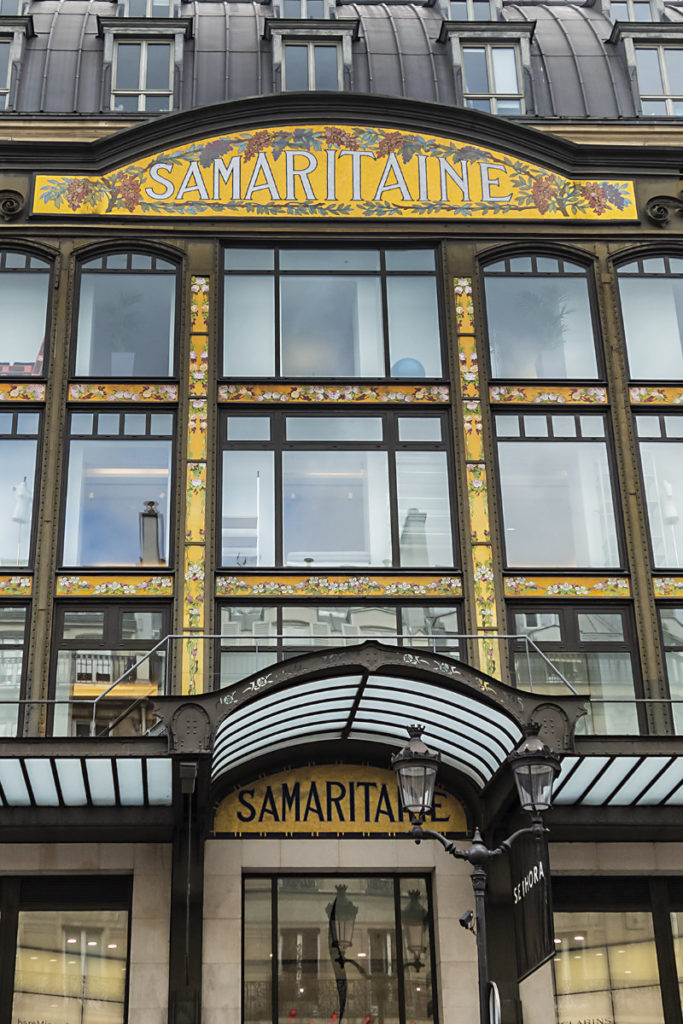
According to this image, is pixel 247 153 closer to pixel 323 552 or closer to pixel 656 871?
pixel 323 552

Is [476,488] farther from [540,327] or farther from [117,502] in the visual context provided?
[117,502]

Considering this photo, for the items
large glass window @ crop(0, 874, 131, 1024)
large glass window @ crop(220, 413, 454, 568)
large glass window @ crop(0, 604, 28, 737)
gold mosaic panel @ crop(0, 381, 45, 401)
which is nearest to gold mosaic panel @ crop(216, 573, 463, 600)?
large glass window @ crop(220, 413, 454, 568)

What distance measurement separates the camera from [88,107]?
27578mm

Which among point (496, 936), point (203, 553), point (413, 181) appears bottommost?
point (496, 936)

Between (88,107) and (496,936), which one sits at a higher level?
(88,107)

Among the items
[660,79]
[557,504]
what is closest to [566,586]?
[557,504]

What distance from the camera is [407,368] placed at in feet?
81.5

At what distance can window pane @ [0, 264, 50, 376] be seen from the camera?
24.6 m

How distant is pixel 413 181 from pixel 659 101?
244 inches

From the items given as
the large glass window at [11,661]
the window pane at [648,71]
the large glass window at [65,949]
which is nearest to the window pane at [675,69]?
the window pane at [648,71]

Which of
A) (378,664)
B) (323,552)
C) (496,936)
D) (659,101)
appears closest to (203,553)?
(323,552)

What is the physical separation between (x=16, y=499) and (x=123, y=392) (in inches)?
104

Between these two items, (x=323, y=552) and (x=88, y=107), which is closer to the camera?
(x=323, y=552)

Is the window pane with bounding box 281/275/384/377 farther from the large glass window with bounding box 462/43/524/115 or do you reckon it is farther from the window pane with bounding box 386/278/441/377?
the large glass window with bounding box 462/43/524/115
